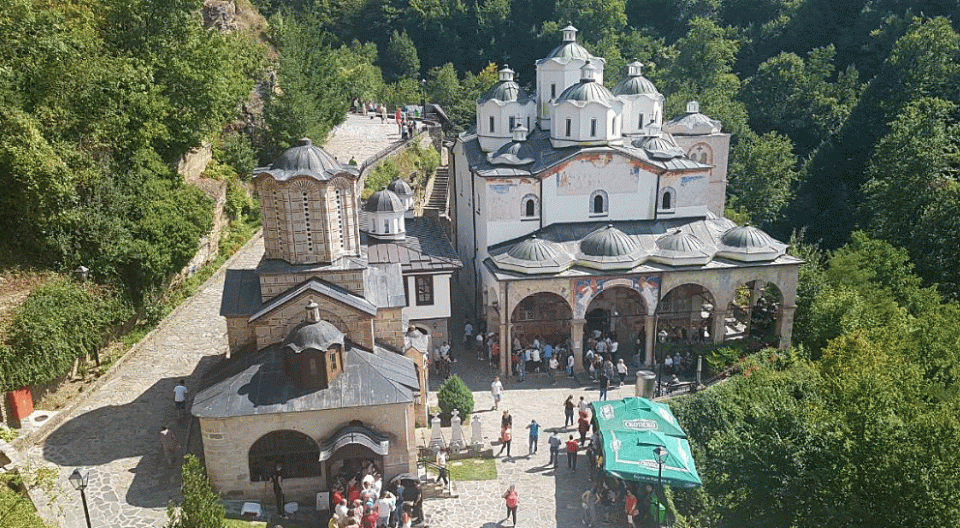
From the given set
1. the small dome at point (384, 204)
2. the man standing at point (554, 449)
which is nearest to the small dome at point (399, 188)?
the small dome at point (384, 204)

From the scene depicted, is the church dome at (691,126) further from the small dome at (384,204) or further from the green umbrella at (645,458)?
the green umbrella at (645,458)

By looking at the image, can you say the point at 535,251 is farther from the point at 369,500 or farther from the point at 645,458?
the point at 369,500

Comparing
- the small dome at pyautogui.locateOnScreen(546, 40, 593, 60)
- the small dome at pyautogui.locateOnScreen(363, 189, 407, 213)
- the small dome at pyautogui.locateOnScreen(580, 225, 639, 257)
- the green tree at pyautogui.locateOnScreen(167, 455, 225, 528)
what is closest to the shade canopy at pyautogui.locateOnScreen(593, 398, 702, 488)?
the small dome at pyautogui.locateOnScreen(580, 225, 639, 257)

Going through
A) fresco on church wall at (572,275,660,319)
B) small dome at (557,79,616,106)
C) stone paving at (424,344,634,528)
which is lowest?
stone paving at (424,344,634,528)

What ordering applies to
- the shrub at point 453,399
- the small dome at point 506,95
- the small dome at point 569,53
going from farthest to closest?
the small dome at point 506,95
the small dome at point 569,53
the shrub at point 453,399

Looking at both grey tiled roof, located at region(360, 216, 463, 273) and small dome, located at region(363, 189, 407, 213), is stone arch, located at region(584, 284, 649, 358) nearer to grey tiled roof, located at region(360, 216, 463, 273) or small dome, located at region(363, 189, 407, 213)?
grey tiled roof, located at region(360, 216, 463, 273)

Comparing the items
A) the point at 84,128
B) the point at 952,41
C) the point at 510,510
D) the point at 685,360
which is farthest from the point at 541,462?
the point at 952,41

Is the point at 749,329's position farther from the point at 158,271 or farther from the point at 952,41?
the point at 952,41
